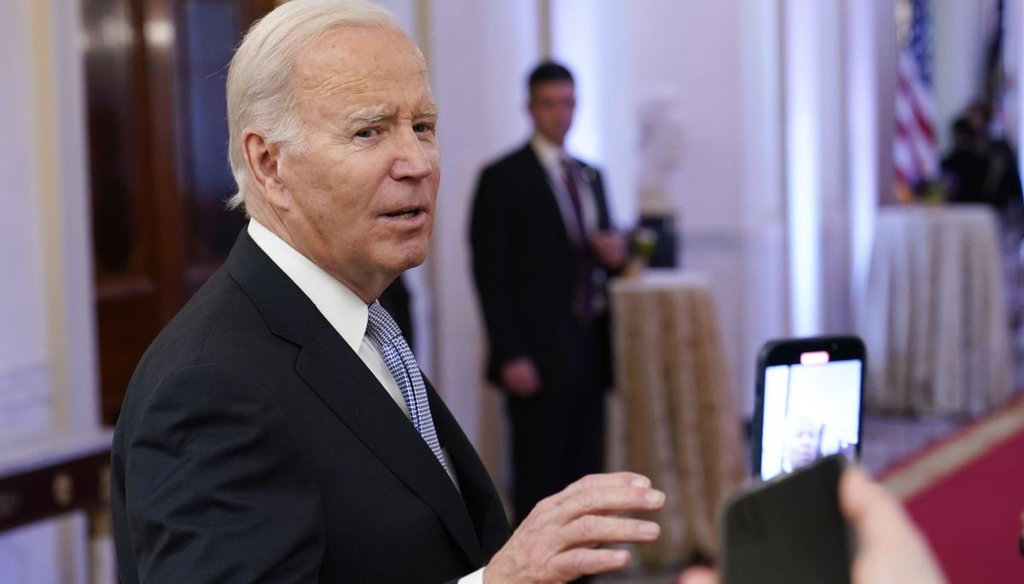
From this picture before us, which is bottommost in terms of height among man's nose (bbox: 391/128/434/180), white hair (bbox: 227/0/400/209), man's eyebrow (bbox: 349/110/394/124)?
man's nose (bbox: 391/128/434/180)

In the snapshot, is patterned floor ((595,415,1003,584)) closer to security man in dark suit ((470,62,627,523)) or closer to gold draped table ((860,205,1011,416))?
gold draped table ((860,205,1011,416))

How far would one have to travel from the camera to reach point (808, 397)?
4.64 feet

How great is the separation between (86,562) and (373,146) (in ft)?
8.57

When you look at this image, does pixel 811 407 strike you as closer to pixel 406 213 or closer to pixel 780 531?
pixel 406 213

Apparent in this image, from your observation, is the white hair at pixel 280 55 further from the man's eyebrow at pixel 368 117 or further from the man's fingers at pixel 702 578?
the man's fingers at pixel 702 578

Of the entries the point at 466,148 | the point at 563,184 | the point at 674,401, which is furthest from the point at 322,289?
the point at 466,148

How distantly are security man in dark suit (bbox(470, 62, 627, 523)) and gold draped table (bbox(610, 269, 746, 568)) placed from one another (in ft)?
1.66

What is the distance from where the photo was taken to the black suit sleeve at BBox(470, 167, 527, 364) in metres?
4.48

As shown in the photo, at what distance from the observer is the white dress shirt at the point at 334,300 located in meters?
1.56

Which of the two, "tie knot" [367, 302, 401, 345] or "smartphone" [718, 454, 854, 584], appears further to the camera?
"tie knot" [367, 302, 401, 345]

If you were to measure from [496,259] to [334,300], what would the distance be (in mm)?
2935

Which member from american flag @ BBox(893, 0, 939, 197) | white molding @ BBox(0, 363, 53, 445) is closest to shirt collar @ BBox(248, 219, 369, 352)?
white molding @ BBox(0, 363, 53, 445)

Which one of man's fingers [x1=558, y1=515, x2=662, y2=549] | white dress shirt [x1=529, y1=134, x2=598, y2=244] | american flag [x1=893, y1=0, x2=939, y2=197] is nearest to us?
man's fingers [x1=558, y1=515, x2=662, y2=549]

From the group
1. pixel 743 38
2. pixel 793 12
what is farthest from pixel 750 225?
pixel 793 12
